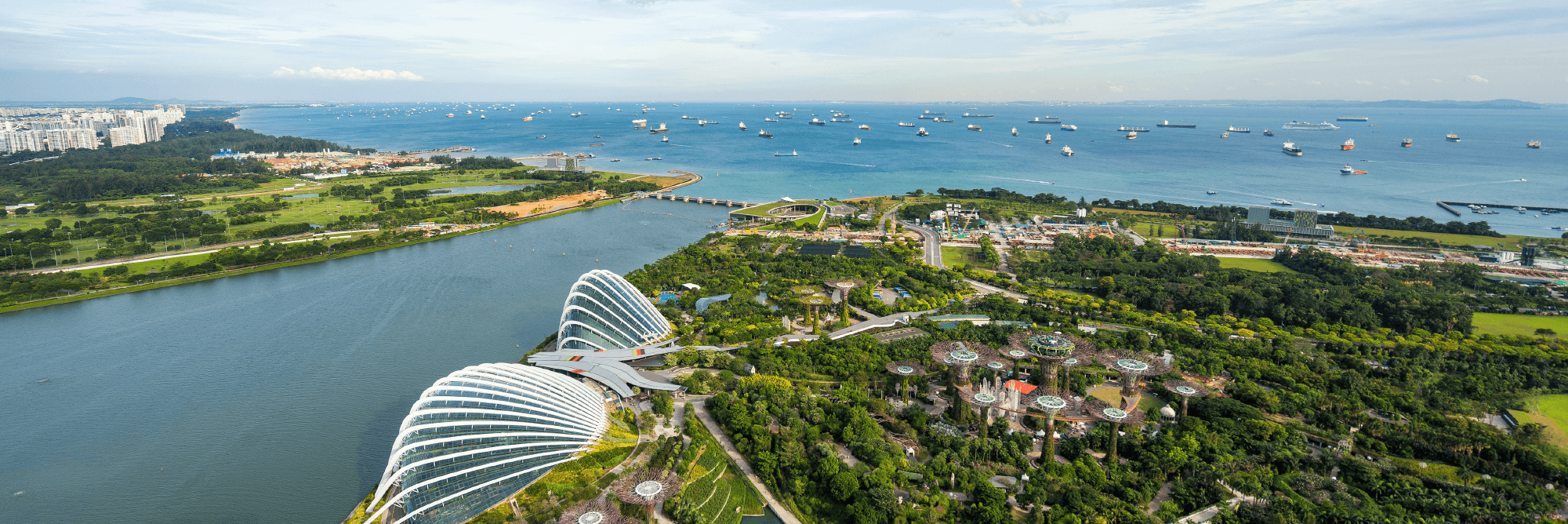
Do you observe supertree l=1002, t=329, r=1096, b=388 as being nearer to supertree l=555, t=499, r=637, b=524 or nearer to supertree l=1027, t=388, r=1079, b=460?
supertree l=1027, t=388, r=1079, b=460

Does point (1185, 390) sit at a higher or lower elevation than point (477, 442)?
higher

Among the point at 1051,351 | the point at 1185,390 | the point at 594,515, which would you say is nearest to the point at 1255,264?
the point at 1185,390

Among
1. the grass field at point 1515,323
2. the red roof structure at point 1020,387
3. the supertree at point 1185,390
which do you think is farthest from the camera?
the grass field at point 1515,323

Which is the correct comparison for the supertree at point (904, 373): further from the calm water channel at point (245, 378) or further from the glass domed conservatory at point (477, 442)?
the calm water channel at point (245, 378)

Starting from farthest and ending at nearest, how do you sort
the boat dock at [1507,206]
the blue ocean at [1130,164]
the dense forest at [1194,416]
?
the blue ocean at [1130,164] → the boat dock at [1507,206] → the dense forest at [1194,416]

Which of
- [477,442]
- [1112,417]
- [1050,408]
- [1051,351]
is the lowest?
[477,442]

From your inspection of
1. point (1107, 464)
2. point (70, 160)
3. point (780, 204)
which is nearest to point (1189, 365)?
point (1107, 464)

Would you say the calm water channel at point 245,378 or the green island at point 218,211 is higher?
the green island at point 218,211

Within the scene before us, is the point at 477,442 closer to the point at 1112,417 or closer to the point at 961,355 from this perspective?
the point at 961,355

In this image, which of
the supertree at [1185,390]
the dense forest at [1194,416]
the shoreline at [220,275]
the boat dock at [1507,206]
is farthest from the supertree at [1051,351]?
the boat dock at [1507,206]
